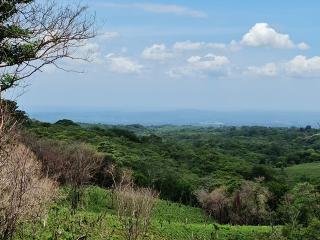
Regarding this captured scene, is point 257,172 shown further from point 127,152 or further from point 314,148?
point 314,148

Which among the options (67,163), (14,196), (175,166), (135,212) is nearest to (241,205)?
(175,166)

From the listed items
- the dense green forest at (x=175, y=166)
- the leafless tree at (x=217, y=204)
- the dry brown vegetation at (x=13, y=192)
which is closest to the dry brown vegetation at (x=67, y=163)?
the dense green forest at (x=175, y=166)

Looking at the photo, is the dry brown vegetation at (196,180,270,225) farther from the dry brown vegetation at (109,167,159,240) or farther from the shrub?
the shrub

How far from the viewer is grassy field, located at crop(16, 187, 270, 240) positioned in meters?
30.5

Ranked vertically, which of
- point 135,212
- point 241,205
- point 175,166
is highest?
point 135,212

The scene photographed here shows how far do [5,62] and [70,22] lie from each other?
2539 mm

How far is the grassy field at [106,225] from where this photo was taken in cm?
3051

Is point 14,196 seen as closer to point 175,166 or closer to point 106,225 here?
point 106,225

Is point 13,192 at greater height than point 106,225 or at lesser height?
greater

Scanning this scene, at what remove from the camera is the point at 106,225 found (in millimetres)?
40031

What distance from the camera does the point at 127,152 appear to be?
8719 centimetres

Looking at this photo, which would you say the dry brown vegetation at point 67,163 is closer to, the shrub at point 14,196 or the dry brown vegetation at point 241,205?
the shrub at point 14,196

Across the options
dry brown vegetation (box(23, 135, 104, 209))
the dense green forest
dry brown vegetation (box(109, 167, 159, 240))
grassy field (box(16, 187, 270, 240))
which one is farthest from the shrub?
the dense green forest

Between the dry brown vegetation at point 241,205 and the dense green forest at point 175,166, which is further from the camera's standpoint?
the dense green forest at point 175,166
